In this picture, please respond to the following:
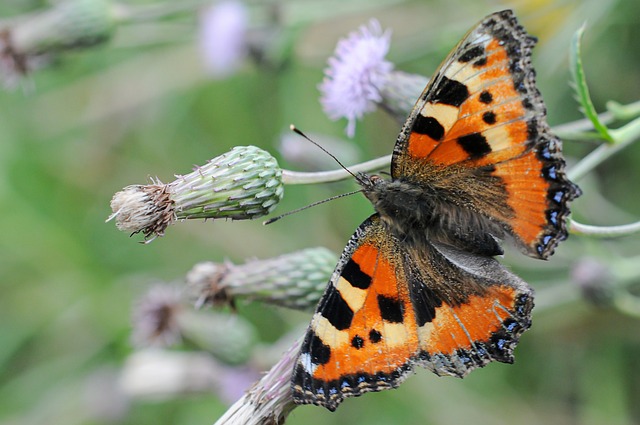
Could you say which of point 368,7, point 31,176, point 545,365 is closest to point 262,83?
point 368,7

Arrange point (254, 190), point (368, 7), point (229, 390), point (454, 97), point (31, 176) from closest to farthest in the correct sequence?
point (454, 97), point (254, 190), point (229, 390), point (368, 7), point (31, 176)

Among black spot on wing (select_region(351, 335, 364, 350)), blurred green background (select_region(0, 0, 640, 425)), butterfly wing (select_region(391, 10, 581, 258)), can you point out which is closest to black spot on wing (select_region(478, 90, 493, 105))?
butterfly wing (select_region(391, 10, 581, 258))

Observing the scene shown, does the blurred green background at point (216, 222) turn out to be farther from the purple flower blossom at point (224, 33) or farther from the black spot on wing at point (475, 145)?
the black spot on wing at point (475, 145)

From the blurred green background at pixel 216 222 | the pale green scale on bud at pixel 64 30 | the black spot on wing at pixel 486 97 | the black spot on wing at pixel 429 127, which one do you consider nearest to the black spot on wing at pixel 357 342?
the black spot on wing at pixel 429 127

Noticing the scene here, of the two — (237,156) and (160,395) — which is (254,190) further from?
(160,395)

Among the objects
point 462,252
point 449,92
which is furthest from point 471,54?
point 462,252

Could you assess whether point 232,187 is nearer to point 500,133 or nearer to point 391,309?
point 391,309
